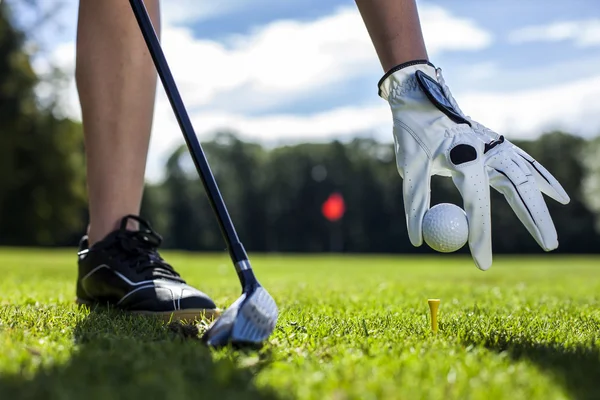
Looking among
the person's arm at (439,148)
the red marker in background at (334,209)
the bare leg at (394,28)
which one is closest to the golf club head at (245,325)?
the person's arm at (439,148)

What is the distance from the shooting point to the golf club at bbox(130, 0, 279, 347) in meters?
1.83

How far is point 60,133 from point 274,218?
112 ft

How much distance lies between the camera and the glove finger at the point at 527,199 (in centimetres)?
232

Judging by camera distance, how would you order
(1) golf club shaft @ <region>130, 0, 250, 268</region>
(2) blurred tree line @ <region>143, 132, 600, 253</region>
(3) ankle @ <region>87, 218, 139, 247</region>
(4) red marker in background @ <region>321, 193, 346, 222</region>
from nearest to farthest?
(1) golf club shaft @ <region>130, 0, 250, 268</region> < (3) ankle @ <region>87, 218, 139, 247</region> < (2) blurred tree line @ <region>143, 132, 600, 253</region> < (4) red marker in background @ <region>321, 193, 346, 222</region>

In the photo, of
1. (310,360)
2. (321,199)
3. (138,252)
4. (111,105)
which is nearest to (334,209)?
(321,199)

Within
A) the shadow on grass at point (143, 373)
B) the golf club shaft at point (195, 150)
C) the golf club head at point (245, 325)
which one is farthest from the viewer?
the golf club shaft at point (195, 150)

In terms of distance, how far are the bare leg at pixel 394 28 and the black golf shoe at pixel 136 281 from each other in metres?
1.24

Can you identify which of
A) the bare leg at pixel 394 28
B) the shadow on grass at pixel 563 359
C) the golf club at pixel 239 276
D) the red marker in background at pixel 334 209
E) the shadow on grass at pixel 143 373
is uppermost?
the bare leg at pixel 394 28

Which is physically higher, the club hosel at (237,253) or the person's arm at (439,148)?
the person's arm at (439,148)

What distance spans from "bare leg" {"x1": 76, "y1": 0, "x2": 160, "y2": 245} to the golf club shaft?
1.61ft

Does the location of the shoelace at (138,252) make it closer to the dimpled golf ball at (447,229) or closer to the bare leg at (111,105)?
the bare leg at (111,105)

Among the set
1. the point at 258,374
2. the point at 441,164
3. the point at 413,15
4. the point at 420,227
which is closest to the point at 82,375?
the point at 258,374

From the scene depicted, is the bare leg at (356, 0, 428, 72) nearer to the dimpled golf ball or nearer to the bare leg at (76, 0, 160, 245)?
the dimpled golf ball

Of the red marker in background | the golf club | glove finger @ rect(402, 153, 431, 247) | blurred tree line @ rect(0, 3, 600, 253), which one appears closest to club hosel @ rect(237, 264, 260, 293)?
the golf club
